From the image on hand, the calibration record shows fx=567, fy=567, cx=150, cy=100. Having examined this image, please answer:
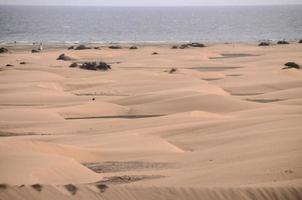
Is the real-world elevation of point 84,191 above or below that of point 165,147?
above

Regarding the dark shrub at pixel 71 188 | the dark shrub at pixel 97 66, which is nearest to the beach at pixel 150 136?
the dark shrub at pixel 71 188

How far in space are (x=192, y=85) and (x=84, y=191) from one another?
48.6 ft

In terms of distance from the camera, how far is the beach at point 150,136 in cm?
683

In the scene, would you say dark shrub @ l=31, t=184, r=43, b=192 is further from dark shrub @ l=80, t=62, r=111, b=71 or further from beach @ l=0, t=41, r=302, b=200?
dark shrub @ l=80, t=62, r=111, b=71

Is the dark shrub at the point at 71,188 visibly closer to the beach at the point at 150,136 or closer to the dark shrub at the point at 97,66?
the beach at the point at 150,136

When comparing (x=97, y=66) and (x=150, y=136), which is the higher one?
(x=150, y=136)

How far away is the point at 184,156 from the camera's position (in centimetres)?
987

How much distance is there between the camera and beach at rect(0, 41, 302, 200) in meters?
6.83

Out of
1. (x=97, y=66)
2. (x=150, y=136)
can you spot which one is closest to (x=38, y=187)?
(x=150, y=136)

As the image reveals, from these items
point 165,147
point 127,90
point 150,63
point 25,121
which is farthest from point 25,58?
point 165,147

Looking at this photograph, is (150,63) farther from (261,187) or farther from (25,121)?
(261,187)

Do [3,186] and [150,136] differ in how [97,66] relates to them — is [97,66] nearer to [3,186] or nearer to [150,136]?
[150,136]

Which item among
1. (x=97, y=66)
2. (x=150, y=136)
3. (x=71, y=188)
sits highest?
(x=71, y=188)

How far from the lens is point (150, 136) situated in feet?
38.8
